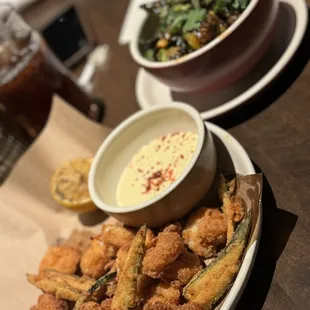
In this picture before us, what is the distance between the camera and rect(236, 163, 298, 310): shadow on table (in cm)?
152

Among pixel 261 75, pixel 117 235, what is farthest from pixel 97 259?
pixel 261 75

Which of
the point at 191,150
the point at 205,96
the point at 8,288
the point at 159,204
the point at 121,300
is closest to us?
the point at 121,300

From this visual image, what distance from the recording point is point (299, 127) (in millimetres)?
1895

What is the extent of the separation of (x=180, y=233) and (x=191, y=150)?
1.06ft

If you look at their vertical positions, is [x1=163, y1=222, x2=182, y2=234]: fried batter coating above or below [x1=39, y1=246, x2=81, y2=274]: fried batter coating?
above

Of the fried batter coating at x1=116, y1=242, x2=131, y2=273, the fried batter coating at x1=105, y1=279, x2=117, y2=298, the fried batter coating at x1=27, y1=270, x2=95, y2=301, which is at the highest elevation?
the fried batter coating at x1=116, y1=242, x2=131, y2=273

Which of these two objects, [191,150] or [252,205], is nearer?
[252,205]

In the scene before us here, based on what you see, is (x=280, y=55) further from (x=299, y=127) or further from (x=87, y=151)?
(x=87, y=151)

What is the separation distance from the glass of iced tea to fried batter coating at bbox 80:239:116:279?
3.66 ft

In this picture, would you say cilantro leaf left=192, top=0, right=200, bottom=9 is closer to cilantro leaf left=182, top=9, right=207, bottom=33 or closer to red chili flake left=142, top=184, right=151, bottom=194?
cilantro leaf left=182, top=9, right=207, bottom=33

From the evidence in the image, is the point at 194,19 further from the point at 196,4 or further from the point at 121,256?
the point at 121,256

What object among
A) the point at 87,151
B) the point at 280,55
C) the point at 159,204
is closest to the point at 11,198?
the point at 87,151

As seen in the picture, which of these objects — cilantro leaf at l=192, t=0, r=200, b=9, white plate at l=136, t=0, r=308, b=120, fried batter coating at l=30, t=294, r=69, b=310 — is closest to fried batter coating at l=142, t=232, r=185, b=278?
fried batter coating at l=30, t=294, r=69, b=310

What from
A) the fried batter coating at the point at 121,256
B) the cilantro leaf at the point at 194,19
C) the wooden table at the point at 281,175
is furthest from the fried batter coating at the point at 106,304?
the cilantro leaf at the point at 194,19
